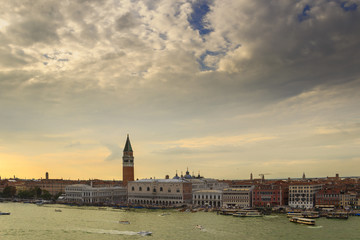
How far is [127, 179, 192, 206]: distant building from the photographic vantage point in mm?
64500

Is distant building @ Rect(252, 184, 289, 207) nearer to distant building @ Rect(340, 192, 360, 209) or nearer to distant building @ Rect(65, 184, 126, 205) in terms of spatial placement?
distant building @ Rect(340, 192, 360, 209)

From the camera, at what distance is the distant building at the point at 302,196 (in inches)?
2201

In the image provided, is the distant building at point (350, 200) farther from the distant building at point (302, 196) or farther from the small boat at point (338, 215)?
the small boat at point (338, 215)

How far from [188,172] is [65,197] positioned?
23789mm

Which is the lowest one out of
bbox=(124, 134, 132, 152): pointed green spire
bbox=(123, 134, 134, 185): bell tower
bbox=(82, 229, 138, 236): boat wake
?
bbox=(82, 229, 138, 236): boat wake

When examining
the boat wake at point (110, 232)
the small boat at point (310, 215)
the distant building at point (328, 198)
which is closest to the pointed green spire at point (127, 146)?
the distant building at point (328, 198)

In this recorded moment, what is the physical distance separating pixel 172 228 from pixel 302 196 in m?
25.2

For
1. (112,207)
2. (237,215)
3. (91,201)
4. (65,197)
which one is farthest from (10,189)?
(237,215)

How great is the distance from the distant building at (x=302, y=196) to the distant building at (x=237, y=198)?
574 centimetres

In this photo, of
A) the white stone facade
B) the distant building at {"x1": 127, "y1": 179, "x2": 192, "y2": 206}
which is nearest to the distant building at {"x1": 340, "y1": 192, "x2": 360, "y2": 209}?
the distant building at {"x1": 127, "y1": 179, "x2": 192, "y2": 206}

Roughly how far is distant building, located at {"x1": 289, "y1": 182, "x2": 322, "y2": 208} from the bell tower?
33259 mm

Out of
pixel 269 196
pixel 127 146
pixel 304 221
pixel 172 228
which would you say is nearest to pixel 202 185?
pixel 269 196

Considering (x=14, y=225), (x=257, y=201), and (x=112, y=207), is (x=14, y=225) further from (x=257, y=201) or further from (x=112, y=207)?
(x=257, y=201)

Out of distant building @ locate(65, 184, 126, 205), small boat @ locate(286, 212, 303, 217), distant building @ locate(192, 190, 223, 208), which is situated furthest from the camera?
distant building @ locate(65, 184, 126, 205)
